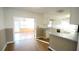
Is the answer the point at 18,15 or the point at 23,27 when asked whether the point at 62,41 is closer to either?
the point at 23,27

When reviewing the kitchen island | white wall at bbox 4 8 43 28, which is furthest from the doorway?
the kitchen island

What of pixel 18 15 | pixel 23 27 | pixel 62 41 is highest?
pixel 18 15

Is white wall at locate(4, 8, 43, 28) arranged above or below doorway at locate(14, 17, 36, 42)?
above

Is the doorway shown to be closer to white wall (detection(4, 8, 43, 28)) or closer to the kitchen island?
white wall (detection(4, 8, 43, 28))

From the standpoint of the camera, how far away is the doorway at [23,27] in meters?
1.22

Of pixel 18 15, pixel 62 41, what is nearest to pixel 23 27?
pixel 18 15

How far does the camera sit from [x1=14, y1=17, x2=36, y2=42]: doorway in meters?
1.22

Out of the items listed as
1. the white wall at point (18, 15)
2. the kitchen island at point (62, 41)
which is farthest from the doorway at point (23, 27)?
the kitchen island at point (62, 41)

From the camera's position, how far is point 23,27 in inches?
49.4

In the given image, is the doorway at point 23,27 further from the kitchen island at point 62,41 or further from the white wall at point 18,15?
the kitchen island at point 62,41

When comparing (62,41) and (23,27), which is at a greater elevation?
(23,27)
